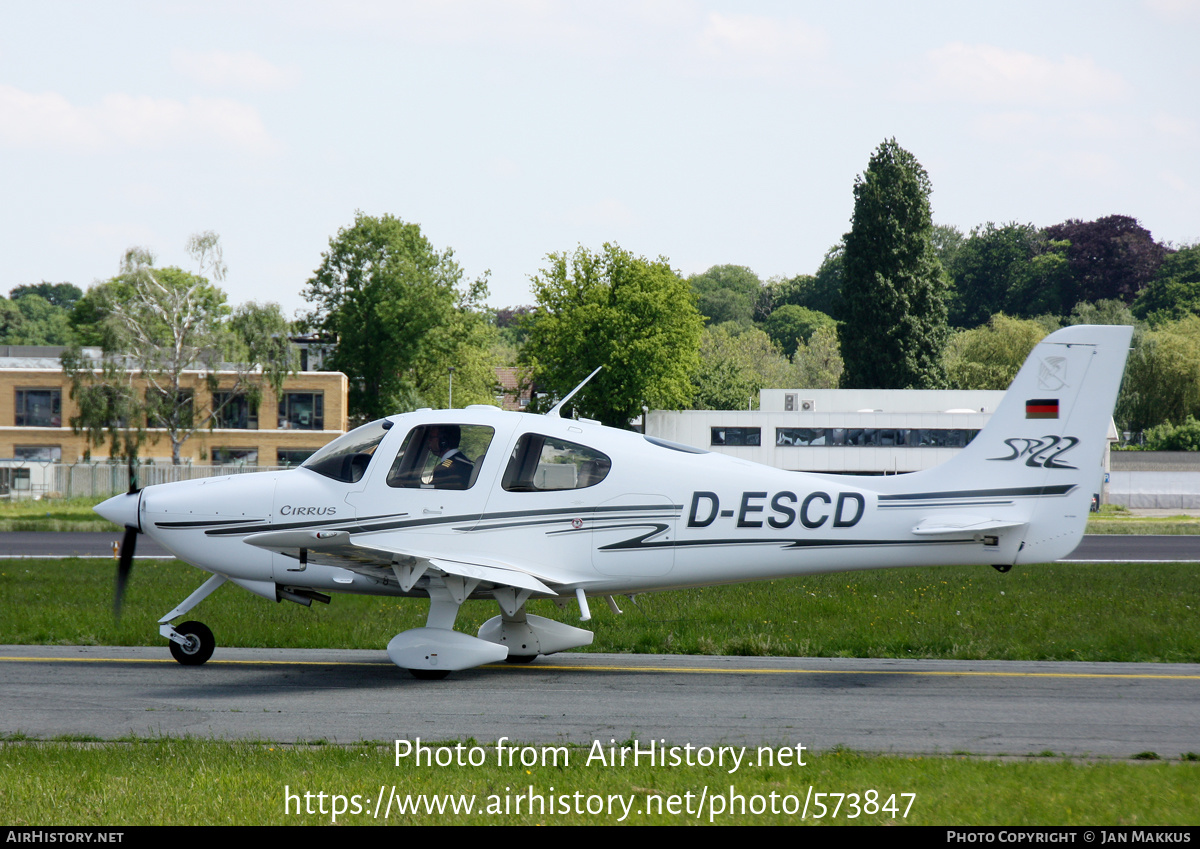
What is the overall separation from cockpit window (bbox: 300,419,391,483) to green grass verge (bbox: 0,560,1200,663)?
2827 mm

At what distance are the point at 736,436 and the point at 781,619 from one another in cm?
4460

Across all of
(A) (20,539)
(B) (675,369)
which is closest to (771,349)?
(B) (675,369)

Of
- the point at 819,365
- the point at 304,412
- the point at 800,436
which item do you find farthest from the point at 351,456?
the point at 819,365

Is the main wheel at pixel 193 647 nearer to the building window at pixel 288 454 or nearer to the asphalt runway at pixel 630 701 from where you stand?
the asphalt runway at pixel 630 701

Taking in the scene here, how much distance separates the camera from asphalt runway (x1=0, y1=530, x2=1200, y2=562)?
1079 inches

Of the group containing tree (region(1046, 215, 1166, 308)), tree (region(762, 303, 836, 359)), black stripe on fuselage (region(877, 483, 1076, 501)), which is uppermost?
tree (region(1046, 215, 1166, 308))

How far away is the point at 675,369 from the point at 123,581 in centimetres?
5232

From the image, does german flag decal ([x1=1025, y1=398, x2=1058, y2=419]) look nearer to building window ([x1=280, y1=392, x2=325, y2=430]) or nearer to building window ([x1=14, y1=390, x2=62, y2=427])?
building window ([x1=280, y1=392, x2=325, y2=430])

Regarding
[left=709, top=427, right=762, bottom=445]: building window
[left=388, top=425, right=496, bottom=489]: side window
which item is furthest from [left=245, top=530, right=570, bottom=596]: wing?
[left=709, top=427, right=762, bottom=445]: building window

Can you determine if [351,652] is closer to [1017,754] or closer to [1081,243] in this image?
[1017,754]

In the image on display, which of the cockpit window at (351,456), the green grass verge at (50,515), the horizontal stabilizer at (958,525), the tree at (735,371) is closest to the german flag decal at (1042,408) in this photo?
the horizontal stabilizer at (958,525)

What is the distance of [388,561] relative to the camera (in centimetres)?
1009

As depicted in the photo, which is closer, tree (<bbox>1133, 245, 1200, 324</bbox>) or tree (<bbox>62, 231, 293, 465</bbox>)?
tree (<bbox>62, 231, 293, 465</bbox>)

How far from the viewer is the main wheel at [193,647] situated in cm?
1134
